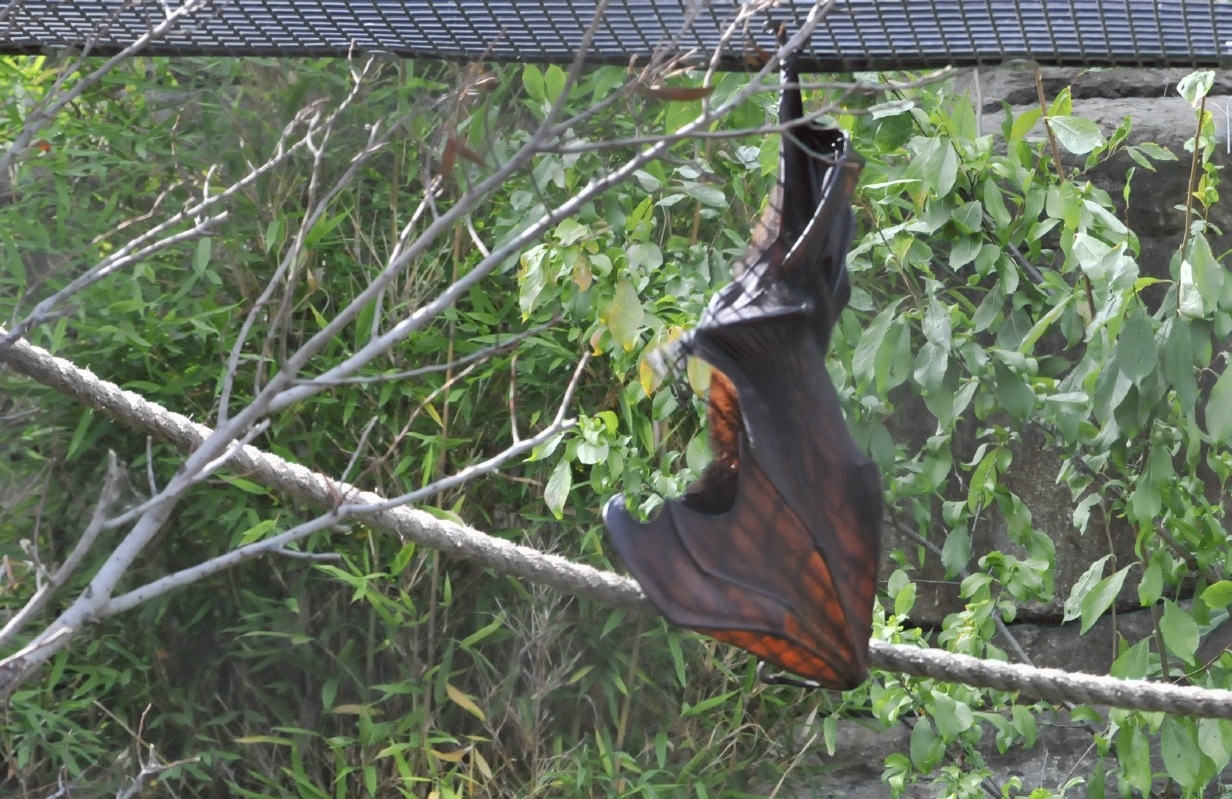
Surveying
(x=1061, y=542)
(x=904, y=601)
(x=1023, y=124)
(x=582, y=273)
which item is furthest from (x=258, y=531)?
(x=1061, y=542)

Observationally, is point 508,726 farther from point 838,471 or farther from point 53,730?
point 838,471

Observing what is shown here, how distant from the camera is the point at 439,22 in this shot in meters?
1.23

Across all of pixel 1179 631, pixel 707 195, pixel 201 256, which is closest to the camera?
pixel 1179 631

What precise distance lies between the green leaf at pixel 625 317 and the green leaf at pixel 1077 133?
55cm

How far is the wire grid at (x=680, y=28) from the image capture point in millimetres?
1142

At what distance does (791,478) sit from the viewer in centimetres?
103

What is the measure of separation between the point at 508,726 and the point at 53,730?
0.80 m

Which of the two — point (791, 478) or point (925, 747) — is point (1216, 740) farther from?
point (791, 478)

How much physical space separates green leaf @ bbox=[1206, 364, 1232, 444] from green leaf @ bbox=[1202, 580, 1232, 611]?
19 centimetres

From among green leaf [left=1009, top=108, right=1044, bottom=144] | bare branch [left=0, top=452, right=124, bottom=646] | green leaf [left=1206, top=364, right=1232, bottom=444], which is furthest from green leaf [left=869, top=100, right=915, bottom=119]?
bare branch [left=0, top=452, right=124, bottom=646]

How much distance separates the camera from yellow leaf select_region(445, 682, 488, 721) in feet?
7.15

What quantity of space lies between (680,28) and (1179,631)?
94 cm

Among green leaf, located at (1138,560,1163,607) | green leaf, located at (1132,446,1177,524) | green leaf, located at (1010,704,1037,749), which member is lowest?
green leaf, located at (1010,704,1037,749)

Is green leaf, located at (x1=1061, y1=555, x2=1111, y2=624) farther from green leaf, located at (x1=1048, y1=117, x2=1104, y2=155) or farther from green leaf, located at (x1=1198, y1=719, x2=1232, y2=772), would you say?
green leaf, located at (x1=1048, y1=117, x2=1104, y2=155)
